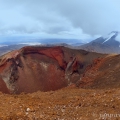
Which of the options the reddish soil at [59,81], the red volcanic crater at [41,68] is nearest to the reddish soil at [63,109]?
the reddish soil at [59,81]

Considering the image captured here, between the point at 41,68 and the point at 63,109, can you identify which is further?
the point at 41,68

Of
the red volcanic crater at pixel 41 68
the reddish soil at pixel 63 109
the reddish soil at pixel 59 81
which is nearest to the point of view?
the reddish soil at pixel 63 109

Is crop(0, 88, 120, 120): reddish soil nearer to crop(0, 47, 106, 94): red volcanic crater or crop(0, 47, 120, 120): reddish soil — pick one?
crop(0, 47, 120, 120): reddish soil

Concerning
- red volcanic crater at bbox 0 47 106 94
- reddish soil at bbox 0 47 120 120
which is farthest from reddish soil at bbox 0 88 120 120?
red volcanic crater at bbox 0 47 106 94

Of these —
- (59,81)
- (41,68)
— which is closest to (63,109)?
(59,81)

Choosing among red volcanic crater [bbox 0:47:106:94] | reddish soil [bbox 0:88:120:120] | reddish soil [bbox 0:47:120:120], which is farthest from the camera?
red volcanic crater [bbox 0:47:106:94]

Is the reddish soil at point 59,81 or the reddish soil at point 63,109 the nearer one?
the reddish soil at point 63,109

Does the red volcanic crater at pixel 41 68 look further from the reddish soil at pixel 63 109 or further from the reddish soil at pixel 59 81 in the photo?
the reddish soil at pixel 63 109

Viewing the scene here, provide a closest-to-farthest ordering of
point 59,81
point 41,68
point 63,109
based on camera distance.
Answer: point 63,109, point 59,81, point 41,68

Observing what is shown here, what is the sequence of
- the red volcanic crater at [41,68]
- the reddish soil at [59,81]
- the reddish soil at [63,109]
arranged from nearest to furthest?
the reddish soil at [63,109]
the reddish soil at [59,81]
the red volcanic crater at [41,68]

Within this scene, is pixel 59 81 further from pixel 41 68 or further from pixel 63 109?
pixel 63 109

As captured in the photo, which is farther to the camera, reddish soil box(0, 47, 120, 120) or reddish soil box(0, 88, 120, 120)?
reddish soil box(0, 47, 120, 120)

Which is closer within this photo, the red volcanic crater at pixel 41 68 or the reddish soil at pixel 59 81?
the reddish soil at pixel 59 81

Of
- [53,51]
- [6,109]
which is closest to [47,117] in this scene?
[6,109]
